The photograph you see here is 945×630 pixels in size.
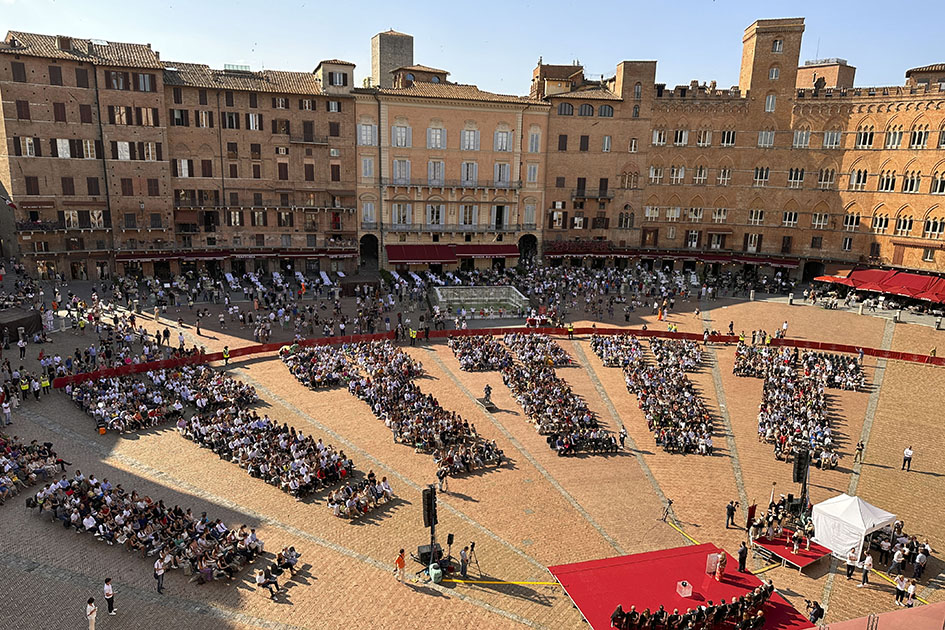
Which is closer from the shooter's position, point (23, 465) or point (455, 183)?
point (23, 465)

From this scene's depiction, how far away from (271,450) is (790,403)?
2630 centimetres

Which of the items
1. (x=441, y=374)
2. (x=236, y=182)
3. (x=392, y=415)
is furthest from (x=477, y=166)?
(x=392, y=415)

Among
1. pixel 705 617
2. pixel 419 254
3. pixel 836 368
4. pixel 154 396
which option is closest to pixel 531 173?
pixel 419 254

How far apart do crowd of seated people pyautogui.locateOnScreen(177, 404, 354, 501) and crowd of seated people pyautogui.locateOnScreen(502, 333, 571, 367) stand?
15790 millimetres

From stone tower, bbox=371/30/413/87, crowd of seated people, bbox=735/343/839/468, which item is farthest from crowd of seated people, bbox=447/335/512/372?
stone tower, bbox=371/30/413/87

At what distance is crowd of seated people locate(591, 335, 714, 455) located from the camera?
99.2 feet

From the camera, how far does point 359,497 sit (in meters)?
23.1

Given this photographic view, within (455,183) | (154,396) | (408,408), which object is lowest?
(408,408)

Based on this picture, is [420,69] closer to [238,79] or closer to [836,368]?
[238,79]

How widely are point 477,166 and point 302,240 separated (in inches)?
719

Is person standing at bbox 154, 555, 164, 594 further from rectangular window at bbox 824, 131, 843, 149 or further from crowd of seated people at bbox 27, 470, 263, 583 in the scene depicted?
rectangular window at bbox 824, 131, 843, 149

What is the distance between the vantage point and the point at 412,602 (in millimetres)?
18750

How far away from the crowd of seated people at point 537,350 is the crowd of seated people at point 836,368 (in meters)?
15.0

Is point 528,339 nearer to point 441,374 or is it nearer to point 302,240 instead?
point 441,374
